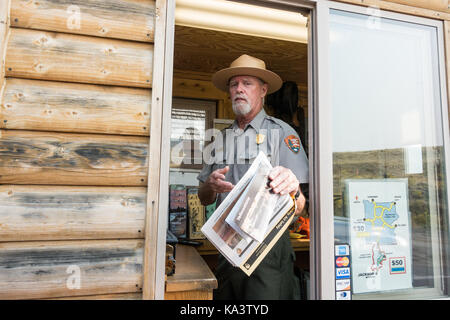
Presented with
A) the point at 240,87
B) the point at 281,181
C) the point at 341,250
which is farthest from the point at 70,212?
the point at 240,87

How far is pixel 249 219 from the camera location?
3.99ft

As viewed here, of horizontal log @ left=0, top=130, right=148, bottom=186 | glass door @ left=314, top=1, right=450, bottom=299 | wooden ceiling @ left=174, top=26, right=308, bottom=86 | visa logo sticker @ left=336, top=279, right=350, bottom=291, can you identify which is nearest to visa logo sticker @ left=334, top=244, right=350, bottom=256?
glass door @ left=314, top=1, right=450, bottom=299

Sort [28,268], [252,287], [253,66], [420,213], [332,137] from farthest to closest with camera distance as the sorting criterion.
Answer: [253,66]
[252,287]
[420,213]
[332,137]
[28,268]

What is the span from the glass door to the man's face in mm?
717

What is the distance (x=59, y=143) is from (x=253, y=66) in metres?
1.37

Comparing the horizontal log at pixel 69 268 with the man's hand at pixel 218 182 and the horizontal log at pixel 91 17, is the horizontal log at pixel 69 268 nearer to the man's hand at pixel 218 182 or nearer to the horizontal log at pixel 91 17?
the man's hand at pixel 218 182

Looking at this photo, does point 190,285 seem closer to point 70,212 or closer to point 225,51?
point 70,212

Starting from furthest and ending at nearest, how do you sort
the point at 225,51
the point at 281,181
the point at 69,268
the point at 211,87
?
the point at 211,87
the point at 225,51
the point at 281,181
the point at 69,268

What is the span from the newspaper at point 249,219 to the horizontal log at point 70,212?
0.32 metres

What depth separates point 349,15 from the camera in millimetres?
1511

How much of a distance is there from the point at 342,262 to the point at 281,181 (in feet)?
1.59

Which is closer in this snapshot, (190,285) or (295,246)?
(190,285)

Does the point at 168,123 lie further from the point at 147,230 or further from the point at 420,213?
the point at 420,213
